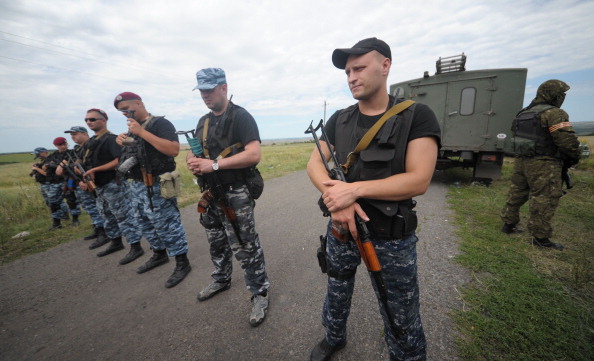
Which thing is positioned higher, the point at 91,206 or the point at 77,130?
the point at 77,130

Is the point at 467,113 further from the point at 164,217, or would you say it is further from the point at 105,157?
the point at 105,157

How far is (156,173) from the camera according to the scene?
3240mm

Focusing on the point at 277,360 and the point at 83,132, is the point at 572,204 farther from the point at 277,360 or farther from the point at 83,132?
the point at 83,132

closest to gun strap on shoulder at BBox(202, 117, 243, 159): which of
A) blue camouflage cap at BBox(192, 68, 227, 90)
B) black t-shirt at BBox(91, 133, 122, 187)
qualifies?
blue camouflage cap at BBox(192, 68, 227, 90)

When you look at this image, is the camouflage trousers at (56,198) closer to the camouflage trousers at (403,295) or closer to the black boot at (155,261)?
the black boot at (155,261)

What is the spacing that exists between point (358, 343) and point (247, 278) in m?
1.29

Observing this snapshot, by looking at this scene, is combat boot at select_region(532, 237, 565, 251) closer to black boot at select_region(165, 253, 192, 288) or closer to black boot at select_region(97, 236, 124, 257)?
black boot at select_region(165, 253, 192, 288)

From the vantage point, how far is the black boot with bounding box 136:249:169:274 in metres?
3.44

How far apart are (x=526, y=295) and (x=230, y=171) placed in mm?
3515

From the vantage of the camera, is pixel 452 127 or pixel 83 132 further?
pixel 452 127

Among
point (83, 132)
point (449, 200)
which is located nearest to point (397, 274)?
point (449, 200)

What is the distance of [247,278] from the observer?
2.54 m

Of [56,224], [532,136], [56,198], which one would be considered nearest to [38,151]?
[56,198]

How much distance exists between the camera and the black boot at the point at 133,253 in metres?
3.75
